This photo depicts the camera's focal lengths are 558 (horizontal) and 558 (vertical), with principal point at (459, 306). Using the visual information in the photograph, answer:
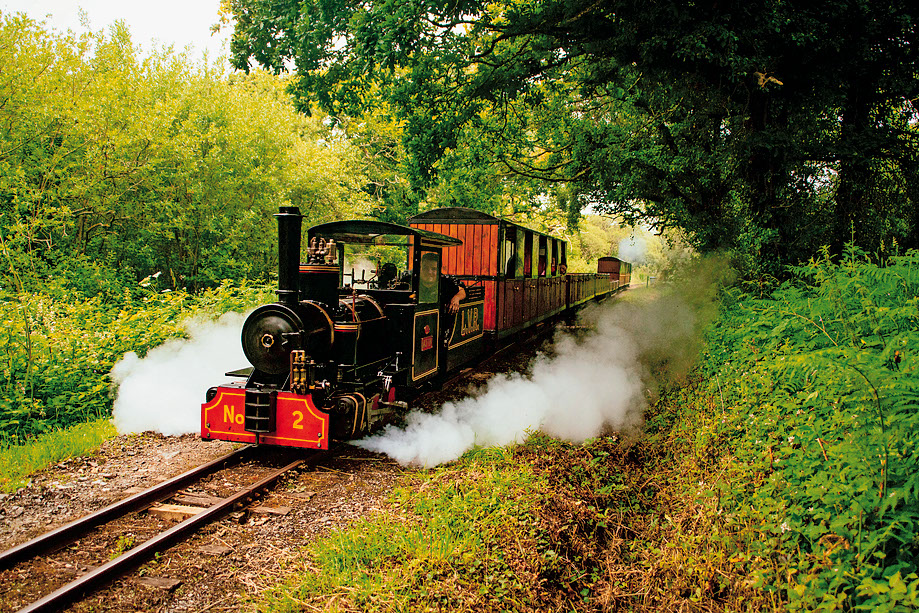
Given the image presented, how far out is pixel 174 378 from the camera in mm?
7664

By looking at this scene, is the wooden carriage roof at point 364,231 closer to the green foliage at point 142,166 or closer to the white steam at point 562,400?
the white steam at point 562,400

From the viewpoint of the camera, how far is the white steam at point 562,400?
6414 millimetres

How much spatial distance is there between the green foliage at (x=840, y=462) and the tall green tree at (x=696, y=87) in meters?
4.58

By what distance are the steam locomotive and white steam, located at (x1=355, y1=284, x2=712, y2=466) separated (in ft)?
1.72

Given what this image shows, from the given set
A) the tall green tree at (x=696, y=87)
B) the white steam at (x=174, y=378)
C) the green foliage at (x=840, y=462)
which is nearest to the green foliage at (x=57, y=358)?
the white steam at (x=174, y=378)

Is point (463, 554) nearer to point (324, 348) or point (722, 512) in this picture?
point (722, 512)

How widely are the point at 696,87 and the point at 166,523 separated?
30.4ft

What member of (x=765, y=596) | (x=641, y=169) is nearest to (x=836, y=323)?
(x=765, y=596)

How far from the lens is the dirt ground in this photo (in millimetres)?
3426

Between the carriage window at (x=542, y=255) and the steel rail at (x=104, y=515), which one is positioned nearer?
the steel rail at (x=104, y=515)

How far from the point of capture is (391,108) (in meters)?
11.7

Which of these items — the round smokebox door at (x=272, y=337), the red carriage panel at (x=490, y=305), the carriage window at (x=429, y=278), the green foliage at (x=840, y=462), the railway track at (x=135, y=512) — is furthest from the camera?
Answer: the red carriage panel at (x=490, y=305)

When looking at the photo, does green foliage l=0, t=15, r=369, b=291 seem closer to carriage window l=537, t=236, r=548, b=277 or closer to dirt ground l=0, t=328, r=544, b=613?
dirt ground l=0, t=328, r=544, b=613

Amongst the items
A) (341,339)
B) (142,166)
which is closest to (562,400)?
(341,339)
